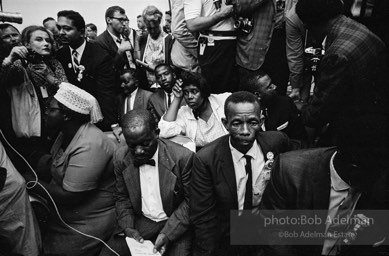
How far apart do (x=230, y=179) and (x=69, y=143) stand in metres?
1.53

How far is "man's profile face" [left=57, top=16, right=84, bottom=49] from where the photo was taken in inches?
172

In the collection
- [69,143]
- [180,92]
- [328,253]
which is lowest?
[328,253]

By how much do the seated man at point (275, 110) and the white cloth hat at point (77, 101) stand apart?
1.51 m

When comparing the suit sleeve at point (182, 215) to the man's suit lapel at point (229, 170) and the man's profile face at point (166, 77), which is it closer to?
the man's suit lapel at point (229, 170)

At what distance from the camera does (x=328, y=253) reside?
89.2 inches

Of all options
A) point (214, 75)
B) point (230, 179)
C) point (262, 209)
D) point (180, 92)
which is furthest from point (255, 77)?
point (262, 209)

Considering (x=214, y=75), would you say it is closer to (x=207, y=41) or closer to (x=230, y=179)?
(x=207, y=41)

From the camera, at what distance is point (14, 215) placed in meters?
3.22

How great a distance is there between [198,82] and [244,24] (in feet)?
2.44

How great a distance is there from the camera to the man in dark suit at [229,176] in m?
2.85

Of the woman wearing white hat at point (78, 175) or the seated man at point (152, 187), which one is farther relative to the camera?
the woman wearing white hat at point (78, 175)

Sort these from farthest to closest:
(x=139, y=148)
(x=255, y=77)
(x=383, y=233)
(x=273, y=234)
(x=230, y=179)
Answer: (x=255, y=77)
(x=139, y=148)
(x=230, y=179)
(x=273, y=234)
(x=383, y=233)

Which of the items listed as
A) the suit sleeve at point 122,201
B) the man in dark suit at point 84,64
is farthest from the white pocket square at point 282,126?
the man in dark suit at point 84,64

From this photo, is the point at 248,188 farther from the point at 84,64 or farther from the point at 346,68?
the point at 84,64
